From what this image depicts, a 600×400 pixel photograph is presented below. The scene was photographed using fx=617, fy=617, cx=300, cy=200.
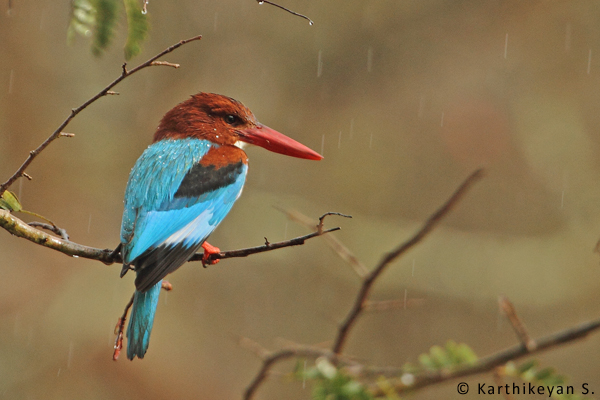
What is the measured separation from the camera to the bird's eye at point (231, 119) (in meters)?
3.19

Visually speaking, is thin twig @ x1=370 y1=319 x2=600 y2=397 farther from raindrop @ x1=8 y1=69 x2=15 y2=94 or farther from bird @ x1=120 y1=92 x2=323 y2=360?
raindrop @ x1=8 y1=69 x2=15 y2=94

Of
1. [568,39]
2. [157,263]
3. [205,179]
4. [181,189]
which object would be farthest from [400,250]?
[568,39]

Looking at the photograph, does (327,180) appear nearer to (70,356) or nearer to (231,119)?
(70,356)

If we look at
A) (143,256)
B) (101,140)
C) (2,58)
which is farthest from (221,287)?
(143,256)

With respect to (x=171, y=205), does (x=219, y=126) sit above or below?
above

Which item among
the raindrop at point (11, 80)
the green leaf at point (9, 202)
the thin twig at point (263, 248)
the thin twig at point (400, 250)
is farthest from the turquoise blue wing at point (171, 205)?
the raindrop at point (11, 80)

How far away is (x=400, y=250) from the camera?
3.00 ft

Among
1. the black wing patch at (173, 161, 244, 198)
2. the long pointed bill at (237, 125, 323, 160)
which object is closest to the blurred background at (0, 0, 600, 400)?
the long pointed bill at (237, 125, 323, 160)

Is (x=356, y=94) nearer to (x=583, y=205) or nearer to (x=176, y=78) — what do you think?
(x=176, y=78)

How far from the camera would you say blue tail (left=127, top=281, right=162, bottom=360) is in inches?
82.9

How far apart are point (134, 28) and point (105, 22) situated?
0.09m

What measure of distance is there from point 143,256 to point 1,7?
4101 mm

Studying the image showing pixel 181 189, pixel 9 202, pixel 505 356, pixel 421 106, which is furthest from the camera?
pixel 421 106

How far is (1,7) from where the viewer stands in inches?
207
